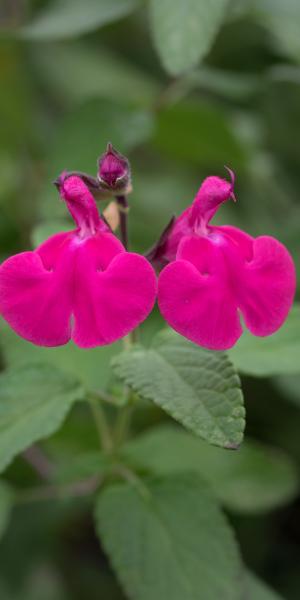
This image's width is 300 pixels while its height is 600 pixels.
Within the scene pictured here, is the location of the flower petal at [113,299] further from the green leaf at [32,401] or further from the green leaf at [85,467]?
the green leaf at [85,467]

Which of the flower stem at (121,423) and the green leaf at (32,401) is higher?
the green leaf at (32,401)

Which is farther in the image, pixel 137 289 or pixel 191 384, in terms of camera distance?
pixel 191 384

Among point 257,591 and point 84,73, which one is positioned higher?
point 84,73

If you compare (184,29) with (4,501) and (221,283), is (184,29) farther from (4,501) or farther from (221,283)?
(4,501)

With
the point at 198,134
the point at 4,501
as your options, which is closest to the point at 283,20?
the point at 198,134

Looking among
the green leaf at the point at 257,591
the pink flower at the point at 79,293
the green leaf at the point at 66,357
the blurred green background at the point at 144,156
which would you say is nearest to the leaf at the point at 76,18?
the blurred green background at the point at 144,156

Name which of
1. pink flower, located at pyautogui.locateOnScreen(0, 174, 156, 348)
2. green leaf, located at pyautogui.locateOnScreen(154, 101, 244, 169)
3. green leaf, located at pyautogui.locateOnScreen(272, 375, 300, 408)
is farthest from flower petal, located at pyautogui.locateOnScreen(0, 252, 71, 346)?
green leaf, located at pyautogui.locateOnScreen(154, 101, 244, 169)
